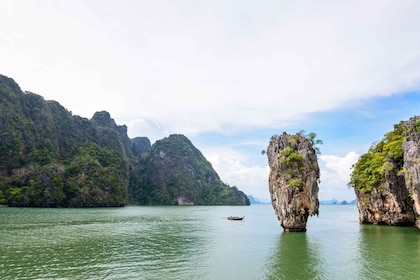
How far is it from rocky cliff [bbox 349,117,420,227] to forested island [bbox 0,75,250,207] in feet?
307

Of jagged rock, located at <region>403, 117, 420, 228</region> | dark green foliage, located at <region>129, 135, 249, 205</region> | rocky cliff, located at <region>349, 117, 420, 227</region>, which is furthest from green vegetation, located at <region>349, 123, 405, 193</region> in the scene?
dark green foliage, located at <region>129, 135, 249, 205</region>

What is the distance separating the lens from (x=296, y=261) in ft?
72.9

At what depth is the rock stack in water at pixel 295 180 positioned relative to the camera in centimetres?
3456

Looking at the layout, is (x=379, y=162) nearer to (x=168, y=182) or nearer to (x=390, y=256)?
(x=390, y=256)

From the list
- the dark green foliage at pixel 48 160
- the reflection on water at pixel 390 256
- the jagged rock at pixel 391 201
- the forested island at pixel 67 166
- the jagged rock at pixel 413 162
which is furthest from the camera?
the forested island at pixel 67 166

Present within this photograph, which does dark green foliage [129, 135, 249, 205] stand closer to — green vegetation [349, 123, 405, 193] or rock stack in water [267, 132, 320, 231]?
green vegetation [349, 123, 405, 193]

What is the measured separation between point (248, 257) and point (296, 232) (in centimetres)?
1503

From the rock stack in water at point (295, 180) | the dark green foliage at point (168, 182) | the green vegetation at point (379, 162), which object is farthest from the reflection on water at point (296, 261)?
the dark green foliage at point (168, 182)

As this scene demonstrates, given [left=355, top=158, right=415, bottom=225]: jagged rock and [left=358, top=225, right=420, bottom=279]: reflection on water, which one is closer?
[left=358, top=225, right=420, bottom=279]: reflection on water

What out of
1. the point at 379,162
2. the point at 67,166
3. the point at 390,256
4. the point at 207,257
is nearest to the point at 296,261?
the point at 207,257

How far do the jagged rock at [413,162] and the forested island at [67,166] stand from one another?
101 m

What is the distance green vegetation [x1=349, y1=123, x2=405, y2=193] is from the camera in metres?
40.6

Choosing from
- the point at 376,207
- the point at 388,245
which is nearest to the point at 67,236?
the point at 388,245

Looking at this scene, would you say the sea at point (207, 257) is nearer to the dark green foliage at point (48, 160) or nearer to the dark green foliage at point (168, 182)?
the dark green foliage at point (48, 160)
